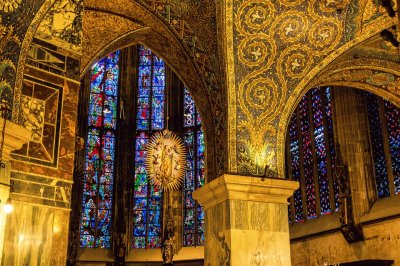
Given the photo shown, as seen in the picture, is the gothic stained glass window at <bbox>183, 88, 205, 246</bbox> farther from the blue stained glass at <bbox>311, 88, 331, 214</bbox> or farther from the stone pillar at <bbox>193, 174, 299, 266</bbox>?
the stone pillar at <bbox>193, 174, 299, 266</bbox>

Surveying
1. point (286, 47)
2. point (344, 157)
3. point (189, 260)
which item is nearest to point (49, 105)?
point (286, 47)

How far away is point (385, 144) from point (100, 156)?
30.1 feet

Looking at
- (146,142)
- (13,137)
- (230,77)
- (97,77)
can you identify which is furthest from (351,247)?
(97,77)

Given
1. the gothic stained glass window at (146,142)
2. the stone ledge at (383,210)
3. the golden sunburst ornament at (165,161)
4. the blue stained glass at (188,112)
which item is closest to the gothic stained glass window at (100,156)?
the gothic stained glass window at (146,142)

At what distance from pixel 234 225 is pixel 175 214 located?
28.2 feet

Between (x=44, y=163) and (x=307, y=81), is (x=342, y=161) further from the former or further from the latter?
(x=44, y=163)

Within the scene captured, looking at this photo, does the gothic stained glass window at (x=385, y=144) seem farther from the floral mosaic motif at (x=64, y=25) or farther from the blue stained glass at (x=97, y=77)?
the blue stained glass at (x=97, y=77)

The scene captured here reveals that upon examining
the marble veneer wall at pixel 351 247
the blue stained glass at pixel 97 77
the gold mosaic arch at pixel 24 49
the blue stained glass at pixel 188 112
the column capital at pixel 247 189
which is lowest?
the marble veneer wall at pixel 351 247

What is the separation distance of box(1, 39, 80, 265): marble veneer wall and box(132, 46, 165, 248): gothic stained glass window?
10409 millimetres

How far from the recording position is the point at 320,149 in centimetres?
1434

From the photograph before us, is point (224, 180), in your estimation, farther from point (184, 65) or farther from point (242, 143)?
point (184, 65)

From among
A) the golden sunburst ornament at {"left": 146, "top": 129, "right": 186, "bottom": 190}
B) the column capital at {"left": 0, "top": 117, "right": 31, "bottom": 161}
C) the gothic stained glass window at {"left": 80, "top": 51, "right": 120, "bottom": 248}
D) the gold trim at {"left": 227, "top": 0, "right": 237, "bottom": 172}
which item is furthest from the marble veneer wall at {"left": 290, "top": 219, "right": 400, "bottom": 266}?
the column capital at {"left": 0, "top": 117, "right": 31, "bottom": 161}

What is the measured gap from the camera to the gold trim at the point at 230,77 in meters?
9.30

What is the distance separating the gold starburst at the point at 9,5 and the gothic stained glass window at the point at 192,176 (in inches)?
441
